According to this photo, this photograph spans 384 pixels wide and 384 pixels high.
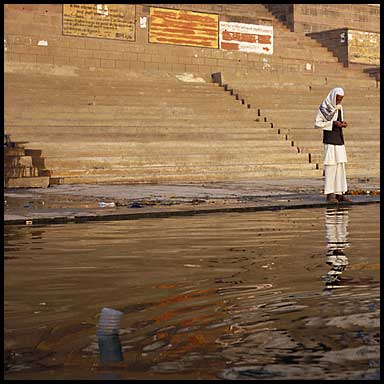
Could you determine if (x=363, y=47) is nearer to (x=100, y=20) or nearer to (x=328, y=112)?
(x=100, y=20)

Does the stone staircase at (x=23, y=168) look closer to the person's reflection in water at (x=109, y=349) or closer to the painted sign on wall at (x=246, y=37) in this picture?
the painted sign on wall at (x=246, y=37)

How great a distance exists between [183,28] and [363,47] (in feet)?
29.0

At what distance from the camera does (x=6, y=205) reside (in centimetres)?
1172

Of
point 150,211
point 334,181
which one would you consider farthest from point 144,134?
point 150,211

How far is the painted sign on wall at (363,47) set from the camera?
34094 millimetres

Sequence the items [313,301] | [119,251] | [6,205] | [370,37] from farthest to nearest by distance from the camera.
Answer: [370,37] < [6,205] < [119,251] < [313,301]

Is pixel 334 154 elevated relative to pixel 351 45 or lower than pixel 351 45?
lower

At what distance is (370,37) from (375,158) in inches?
542

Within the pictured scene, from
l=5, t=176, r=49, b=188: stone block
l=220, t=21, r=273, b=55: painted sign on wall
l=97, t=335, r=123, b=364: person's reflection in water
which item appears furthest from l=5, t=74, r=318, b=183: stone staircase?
l=97, t=335, r=123, b=364: person's reflection in water

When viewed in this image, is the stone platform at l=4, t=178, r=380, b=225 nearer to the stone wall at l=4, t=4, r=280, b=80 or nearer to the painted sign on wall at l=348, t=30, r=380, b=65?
the stone wall at l=4, t=4, r=280, b=80

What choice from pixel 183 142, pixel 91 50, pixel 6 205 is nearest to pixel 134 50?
pixel 91 50

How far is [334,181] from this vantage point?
13.0m

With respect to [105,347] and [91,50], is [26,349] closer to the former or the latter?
[105,347]

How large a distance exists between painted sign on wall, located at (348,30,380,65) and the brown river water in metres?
27.0
